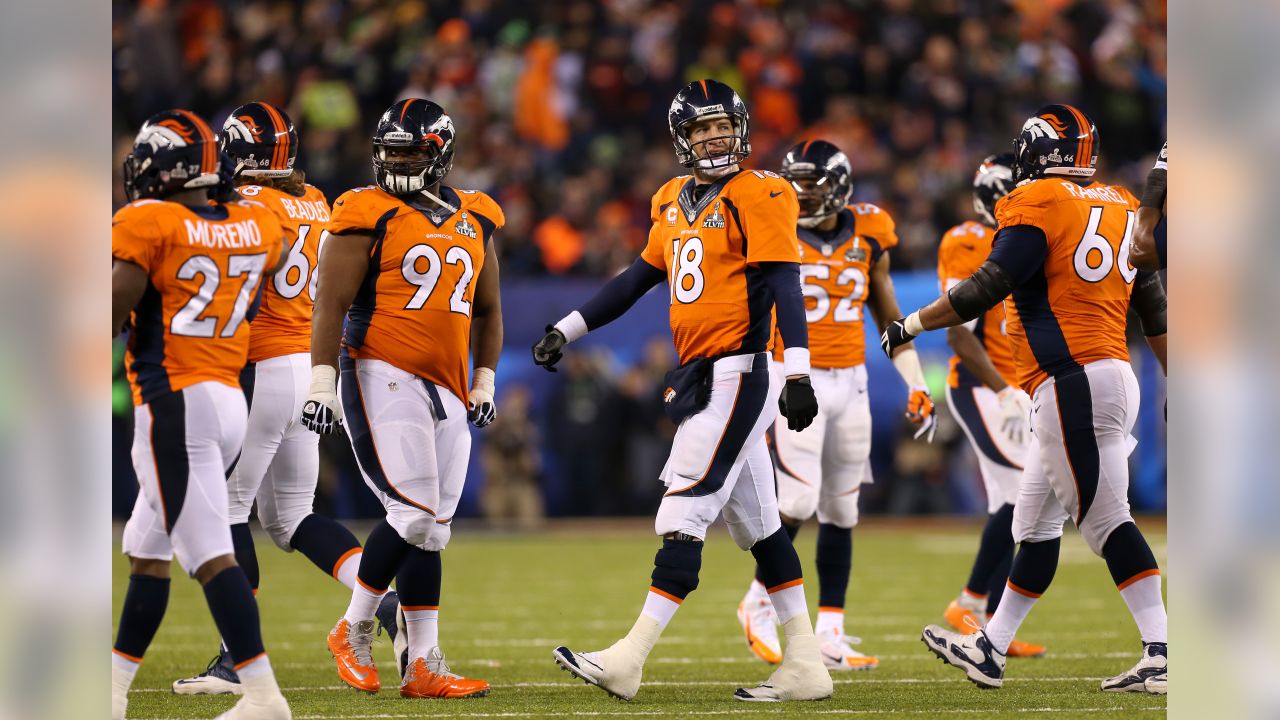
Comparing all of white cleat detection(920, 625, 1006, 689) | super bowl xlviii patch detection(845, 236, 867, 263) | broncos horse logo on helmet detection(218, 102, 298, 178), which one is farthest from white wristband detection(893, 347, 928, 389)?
broncos horse logo on helmet detection(218, 102, 298, 178)

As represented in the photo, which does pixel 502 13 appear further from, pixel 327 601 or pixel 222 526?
pixel 222 526

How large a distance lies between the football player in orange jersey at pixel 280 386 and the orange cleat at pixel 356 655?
0.24 metres

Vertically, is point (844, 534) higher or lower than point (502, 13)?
lower

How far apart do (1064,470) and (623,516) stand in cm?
1076

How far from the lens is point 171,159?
491cm

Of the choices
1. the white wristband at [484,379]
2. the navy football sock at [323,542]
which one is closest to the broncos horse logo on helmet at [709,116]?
the white wristband at [484,379]

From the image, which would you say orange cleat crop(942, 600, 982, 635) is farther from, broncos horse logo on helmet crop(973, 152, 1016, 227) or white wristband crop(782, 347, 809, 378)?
white wristband crop(782, 347, 809, 378)

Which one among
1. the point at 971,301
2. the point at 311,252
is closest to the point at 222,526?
the point at 311,252

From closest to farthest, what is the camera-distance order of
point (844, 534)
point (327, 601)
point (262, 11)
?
point (844, 534), point (327, 601), point (262, 11)

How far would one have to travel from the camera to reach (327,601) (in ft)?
32.9

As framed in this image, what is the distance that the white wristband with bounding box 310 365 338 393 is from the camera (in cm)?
558

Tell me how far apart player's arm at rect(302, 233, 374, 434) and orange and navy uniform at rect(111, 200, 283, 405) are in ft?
1.91

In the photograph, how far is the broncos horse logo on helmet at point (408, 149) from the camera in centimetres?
578

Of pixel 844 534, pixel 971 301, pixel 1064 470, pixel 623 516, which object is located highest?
pixel 971 301
